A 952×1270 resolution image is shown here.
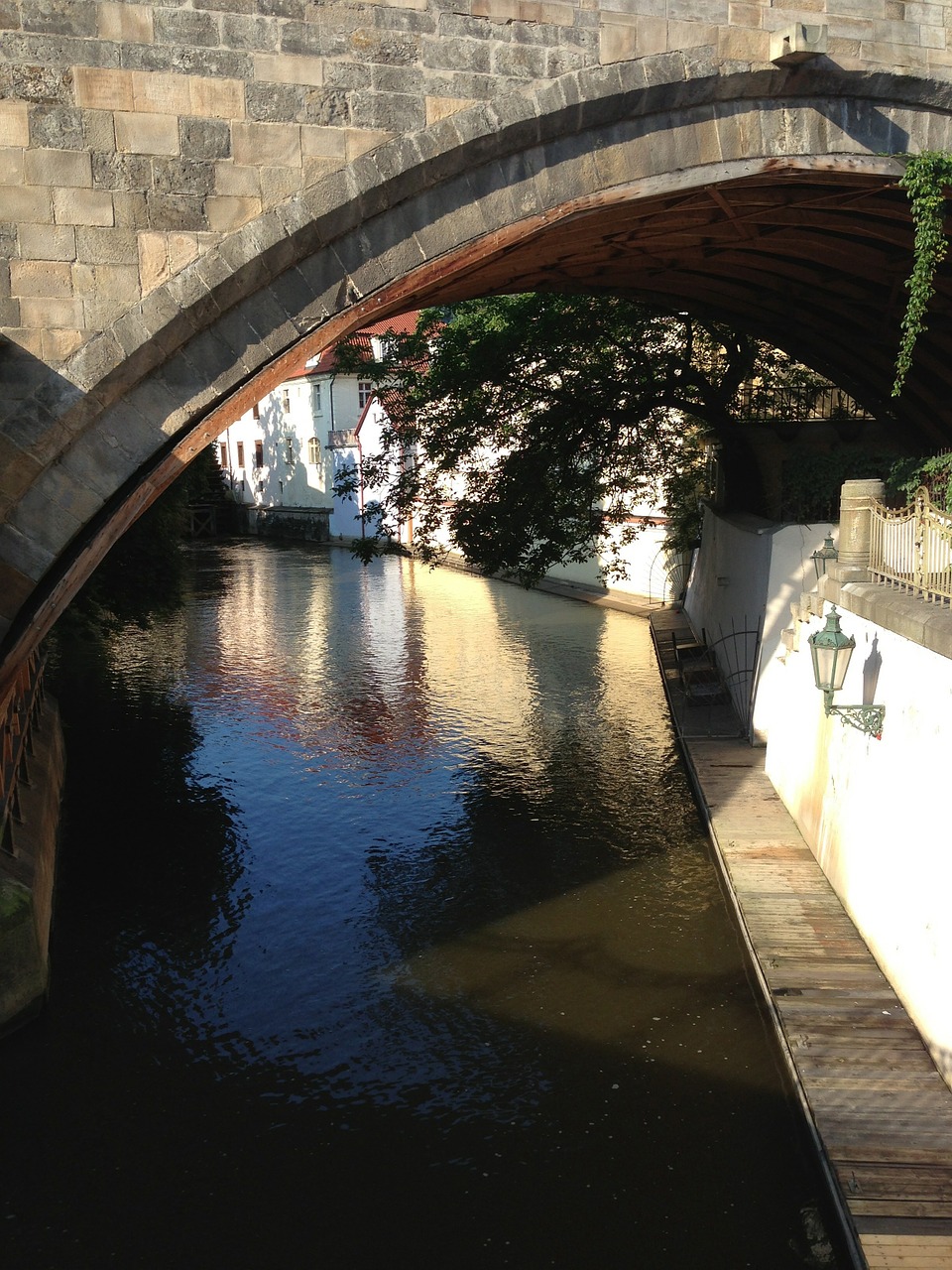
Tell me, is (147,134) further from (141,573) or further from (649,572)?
(649,572)

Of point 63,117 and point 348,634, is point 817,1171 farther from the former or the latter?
point 348,634

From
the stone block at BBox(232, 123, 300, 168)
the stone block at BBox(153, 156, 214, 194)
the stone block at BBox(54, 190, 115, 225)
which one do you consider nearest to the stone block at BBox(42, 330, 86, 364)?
the stone block at BBox(54, 190, 115, 225)

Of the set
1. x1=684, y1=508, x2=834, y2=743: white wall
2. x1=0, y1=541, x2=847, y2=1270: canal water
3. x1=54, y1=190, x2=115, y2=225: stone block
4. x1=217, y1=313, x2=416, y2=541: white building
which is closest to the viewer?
x1=0, y1=541, x2=847, y2=1270: canal water

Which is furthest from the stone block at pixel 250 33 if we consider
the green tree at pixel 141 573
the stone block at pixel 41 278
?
the green tree at pixel 141 573

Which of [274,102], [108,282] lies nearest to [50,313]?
[108,282]

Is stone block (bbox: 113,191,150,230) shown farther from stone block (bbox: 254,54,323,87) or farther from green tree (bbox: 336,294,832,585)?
green tree (bbox: 336,294,832,585)

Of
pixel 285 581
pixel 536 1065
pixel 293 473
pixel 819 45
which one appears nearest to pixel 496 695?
pixel 536 1065

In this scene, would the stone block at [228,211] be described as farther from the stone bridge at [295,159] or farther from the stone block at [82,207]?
the stone block at [82,207]

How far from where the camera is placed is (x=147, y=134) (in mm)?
7707

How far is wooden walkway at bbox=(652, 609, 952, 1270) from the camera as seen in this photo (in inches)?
259

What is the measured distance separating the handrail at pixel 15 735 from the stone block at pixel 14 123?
3.64 meters

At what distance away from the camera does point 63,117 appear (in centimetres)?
754

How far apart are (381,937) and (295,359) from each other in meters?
5.61

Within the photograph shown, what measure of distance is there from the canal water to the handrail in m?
1.29
